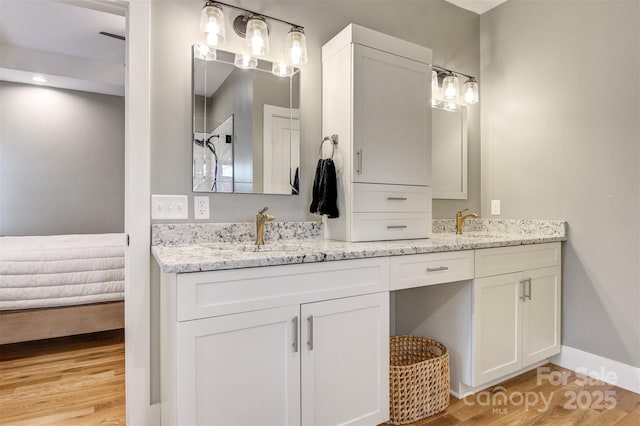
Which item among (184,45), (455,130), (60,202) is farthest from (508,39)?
(60,202)

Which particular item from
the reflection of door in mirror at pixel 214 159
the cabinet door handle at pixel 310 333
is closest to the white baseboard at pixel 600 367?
the cabinet door handle at pixel 310 333

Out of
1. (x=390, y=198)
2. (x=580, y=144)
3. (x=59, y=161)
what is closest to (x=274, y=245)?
(x=390, y=198)

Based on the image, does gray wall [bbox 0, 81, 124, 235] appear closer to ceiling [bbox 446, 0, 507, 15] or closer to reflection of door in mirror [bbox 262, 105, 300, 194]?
reflection of door in mirror [bbox 262, 105, 300, 194]

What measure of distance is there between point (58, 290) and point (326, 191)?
7.24ft

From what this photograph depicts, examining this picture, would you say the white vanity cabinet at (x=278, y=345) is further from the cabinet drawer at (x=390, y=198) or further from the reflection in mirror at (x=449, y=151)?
the reflection in mirror at (x=449, y=151)

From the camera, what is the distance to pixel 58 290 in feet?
8.57

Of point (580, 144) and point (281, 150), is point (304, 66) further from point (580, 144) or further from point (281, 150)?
point (580, 144)

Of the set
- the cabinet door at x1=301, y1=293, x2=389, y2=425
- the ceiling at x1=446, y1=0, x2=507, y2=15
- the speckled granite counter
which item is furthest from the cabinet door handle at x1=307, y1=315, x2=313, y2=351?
the ceiling at x1=446, y1=0, x2=507, y2=15

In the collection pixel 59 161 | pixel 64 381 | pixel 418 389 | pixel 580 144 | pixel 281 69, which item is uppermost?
pixel 281 69

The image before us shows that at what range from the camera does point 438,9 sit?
2.61m

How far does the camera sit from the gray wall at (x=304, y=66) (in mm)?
1704

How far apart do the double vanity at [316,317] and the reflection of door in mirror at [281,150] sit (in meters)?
0.23

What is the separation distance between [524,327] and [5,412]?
114 inches

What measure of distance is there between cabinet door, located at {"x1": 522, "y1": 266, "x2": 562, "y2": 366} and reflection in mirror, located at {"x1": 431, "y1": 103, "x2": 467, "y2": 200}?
78 cm
